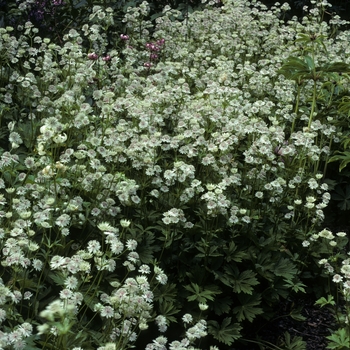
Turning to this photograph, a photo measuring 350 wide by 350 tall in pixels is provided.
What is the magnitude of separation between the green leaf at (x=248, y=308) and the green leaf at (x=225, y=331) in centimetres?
7

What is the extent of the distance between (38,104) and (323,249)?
1799 millimetres

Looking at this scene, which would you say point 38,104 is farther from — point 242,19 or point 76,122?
point 242,19

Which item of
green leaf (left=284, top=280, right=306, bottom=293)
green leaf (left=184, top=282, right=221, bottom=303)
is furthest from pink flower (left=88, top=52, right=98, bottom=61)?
green leaf (left=284, top=280, right=306, bottom=293)

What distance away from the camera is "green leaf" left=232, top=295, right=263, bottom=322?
2836mm

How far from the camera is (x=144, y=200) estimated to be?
2883mm

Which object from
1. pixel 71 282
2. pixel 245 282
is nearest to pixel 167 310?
pixel 245 282

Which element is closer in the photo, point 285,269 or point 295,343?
point 295,343

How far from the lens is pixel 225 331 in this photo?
9.05 feet

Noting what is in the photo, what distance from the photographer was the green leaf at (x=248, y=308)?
284 centimetres

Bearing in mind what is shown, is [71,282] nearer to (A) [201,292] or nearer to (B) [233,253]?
(A) [201,292]

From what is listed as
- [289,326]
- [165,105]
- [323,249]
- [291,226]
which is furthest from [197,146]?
[289,326]

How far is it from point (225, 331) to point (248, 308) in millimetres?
191

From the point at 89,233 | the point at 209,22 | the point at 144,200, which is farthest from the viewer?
the point at 209,22

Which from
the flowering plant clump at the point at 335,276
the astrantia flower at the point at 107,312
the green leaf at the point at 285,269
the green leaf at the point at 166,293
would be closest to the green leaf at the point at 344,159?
the flowering plant clump at the point at 335,276
